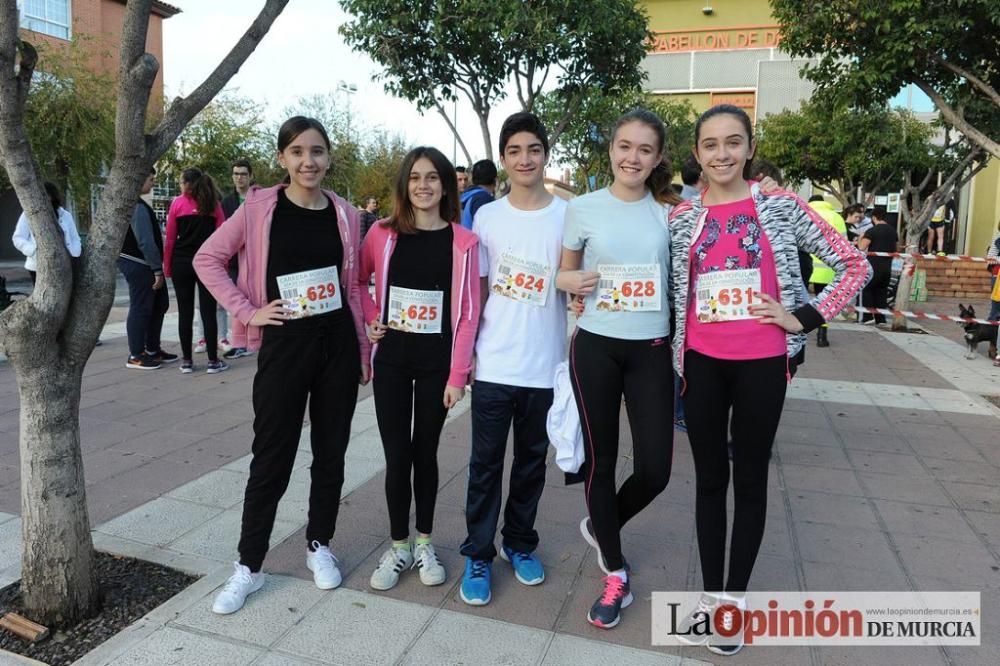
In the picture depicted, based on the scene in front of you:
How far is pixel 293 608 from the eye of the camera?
2889 millimetres

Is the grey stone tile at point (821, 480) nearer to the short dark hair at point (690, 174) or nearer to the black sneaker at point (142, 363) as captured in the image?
the short dark hair at point (690, 174)

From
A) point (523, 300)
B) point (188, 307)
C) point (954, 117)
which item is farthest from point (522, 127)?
point (954, 117)

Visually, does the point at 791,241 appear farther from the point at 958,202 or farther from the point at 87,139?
the point at 958,202

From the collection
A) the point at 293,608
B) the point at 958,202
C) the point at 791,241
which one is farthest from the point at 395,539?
the point at 958,202

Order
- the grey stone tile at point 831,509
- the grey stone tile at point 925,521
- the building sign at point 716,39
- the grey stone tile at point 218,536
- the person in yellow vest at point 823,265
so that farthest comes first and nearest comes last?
the building sign at point 716,39 < the person in yellow vest at point 823,265 < the grey stone tile at point 831,509 < the grey stone tile at point 925,521 < the grey stone tile at point 218,536

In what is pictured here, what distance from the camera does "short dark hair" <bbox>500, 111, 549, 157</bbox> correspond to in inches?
116

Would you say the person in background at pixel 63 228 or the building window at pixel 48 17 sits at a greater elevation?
the building window at pixel 48 17

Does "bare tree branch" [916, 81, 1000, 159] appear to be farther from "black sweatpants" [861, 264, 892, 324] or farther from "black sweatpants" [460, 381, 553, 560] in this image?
"black sweatpants" [460, 381, 553, 560]

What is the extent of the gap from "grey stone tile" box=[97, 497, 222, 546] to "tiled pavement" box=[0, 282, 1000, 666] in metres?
0.01

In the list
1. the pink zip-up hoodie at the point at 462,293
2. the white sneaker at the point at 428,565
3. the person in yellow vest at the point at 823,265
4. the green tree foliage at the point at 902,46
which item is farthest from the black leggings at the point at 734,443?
the green tree foliage at the point at 902,46

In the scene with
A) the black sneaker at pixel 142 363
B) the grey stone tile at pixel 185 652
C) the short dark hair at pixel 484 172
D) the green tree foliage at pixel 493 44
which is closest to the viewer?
the grey stone tile at pixel 185 652

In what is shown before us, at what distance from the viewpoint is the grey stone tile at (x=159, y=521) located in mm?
3531

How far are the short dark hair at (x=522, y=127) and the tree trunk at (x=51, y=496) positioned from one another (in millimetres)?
1879

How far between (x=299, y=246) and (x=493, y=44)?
9.36m
